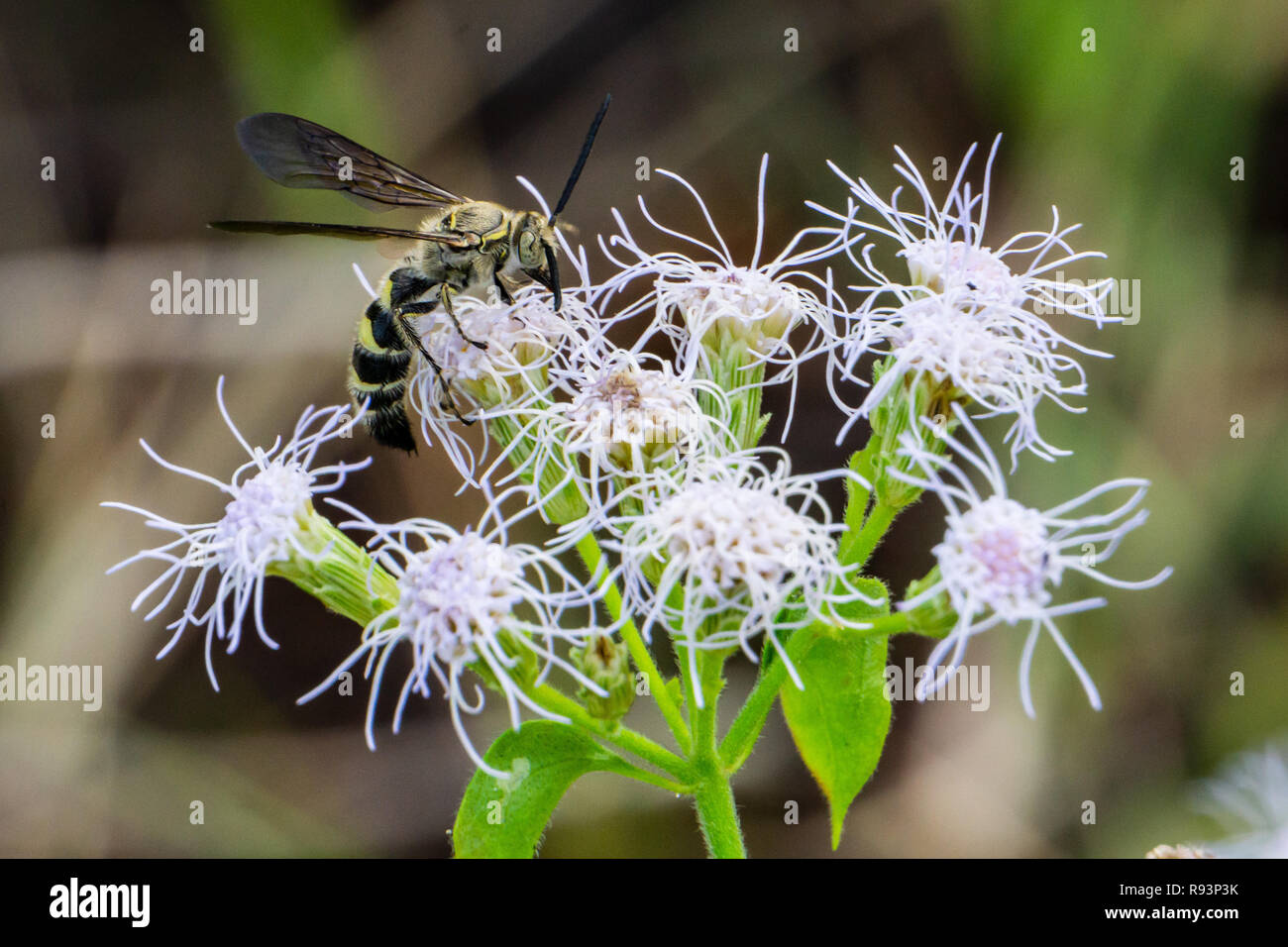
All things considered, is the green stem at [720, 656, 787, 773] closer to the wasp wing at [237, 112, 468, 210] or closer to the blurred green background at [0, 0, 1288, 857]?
the wasp wing at [237, 112, 468, 210]

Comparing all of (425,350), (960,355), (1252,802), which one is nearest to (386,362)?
(425,350)

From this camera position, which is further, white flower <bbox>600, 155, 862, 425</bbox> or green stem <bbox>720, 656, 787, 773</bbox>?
white flower <bbox>600, 155, 862, 425</bbox>

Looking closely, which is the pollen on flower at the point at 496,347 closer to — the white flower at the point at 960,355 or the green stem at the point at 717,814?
the white flower at the point at 960,355

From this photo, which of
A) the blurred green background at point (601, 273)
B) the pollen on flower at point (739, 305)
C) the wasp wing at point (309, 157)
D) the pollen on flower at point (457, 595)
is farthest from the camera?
the blurred green background at point (601, 273)

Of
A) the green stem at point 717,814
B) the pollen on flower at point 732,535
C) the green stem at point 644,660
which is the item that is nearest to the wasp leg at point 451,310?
A: the green stem at point 644,660

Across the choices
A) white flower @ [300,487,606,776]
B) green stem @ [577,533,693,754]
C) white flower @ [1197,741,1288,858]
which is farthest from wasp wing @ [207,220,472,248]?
white flower @ [1197,741,1288,858]

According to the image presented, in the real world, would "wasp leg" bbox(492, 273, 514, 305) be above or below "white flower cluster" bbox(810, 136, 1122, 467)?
above
